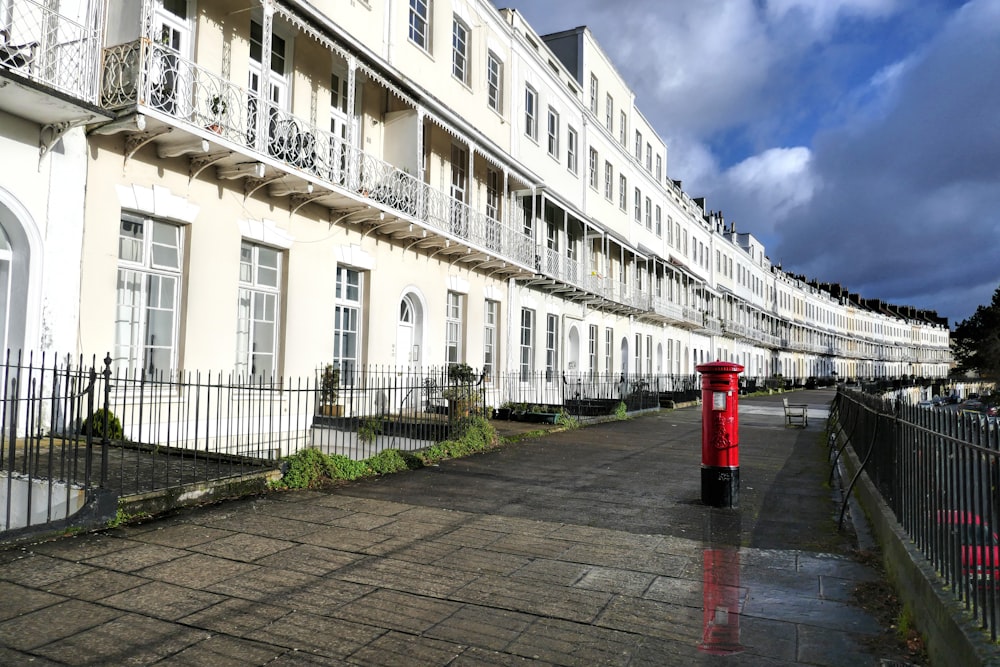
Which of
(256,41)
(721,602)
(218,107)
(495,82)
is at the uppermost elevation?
(495,82)

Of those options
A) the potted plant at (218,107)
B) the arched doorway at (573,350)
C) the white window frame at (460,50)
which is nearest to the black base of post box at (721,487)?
the potted plant at (218,107)

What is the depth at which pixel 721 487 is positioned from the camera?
7.70 meters

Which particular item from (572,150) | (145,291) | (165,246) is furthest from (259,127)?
(572,150)

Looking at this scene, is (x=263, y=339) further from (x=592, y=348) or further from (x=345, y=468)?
(x=592, y=348)

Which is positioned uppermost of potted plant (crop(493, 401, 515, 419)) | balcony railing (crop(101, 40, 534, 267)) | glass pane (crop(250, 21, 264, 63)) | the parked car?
glass pane (crop(250, 21, 264, 63))

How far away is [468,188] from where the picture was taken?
17.8 meters

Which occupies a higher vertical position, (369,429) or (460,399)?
(460,399)

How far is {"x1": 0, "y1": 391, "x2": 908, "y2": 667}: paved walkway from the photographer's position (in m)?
3.73

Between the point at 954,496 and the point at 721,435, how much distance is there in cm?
383

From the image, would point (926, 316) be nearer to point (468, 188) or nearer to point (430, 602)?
point (468, 188)

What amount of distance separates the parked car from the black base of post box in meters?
3.81

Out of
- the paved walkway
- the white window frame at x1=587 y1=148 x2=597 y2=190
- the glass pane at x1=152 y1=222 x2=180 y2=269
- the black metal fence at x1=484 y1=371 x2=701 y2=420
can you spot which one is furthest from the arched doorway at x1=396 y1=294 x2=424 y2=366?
the white window frame at x1=587 y1=148 x2=597 y2=190

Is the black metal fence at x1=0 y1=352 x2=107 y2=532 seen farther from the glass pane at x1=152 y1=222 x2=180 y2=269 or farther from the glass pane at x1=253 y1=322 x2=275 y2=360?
the glass pane at x1=253 y1=322 x2=275 y2=360

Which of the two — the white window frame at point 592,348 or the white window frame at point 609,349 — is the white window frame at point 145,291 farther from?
the white window frame at point 609,349
